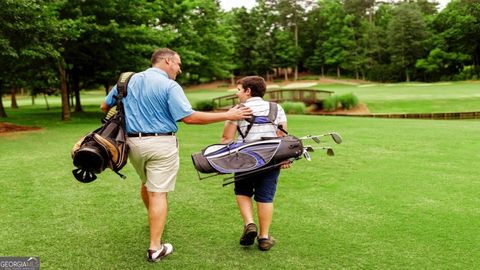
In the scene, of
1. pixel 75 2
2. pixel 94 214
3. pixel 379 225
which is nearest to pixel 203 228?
pixel 94 214

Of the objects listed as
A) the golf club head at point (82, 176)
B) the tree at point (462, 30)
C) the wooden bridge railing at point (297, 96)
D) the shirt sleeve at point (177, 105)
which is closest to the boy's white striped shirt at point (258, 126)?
the shirt sleeve at point (177, 105)

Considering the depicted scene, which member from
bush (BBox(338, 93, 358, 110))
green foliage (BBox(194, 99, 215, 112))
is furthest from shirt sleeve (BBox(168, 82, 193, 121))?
green foliage (BBox(194, 99, 215, 112))

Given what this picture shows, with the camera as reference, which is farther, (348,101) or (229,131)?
(348,101)

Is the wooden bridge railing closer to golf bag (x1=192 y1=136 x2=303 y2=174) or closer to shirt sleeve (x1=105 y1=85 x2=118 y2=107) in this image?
shirt sleeve (x1=105 y1=85 x2=118 y2=107)

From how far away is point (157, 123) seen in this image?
145 inches

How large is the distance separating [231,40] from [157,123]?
26714 mm

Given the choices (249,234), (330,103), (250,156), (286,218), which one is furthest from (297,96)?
(250,156)

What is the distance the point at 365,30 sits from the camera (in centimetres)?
6069

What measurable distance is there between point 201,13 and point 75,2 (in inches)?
368

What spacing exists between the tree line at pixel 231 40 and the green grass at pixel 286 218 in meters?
7.40

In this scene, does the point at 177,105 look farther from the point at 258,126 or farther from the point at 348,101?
the point at 348,101

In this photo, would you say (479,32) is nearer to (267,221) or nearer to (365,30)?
(365,30)

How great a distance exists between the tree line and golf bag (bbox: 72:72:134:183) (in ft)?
34.3

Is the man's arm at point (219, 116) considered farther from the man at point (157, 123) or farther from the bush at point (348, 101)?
the bush at point (348, 101)
